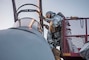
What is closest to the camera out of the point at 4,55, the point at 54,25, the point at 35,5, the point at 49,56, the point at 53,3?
the point at 4,55

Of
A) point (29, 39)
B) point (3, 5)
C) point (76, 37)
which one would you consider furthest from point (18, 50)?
point (3, 5)

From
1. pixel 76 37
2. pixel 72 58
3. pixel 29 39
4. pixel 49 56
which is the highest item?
pixel 29 39

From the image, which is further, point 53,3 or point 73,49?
point 53,3

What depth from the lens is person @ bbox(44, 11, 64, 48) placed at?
6.80m

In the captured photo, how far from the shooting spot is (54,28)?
6969mm

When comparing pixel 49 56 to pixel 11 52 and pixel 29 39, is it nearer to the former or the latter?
pixel 29 39

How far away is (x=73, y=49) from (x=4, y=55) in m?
4.48

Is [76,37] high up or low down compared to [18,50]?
down

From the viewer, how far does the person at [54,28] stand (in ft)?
22.3

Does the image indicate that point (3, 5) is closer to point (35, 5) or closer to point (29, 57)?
point (35, 5)

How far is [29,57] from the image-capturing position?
153cm

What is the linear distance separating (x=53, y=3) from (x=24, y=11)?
20.6ft

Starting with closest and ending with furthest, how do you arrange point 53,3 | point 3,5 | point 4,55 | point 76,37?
point 4,55, point 76,37, point 3,5, point 53,3

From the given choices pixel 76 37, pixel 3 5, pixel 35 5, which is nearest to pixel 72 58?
pixel 76 37
